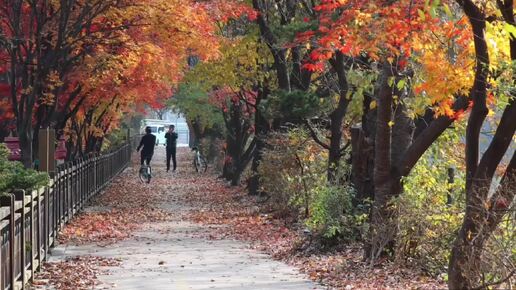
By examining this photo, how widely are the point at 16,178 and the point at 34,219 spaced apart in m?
0.70

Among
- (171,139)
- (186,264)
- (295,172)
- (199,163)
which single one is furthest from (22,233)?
(199,163)

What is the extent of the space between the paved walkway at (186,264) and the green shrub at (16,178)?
1.53m

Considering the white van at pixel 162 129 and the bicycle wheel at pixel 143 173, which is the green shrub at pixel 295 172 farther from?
the white van at pixel 162 129

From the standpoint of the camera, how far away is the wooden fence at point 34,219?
9.01 meters

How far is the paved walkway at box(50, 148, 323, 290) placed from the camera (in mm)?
11438

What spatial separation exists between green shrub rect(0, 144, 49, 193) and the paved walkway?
1.53 meters

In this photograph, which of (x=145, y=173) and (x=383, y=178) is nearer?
(x=383, y=178)

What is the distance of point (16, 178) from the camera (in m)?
11.2

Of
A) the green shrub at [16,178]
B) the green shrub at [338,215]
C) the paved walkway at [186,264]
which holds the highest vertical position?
the green shrub at [16,178]

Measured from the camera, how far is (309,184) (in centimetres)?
1922

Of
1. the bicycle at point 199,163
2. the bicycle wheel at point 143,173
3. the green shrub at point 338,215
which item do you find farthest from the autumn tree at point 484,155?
the bicycle at point 199,163

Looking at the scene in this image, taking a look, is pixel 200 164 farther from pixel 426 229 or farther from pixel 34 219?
pixel 426 229

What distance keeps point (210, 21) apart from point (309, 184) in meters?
4.37

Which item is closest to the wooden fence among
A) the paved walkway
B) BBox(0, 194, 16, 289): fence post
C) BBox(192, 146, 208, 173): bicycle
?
BBox(0, 194, 16, 289): fence post
